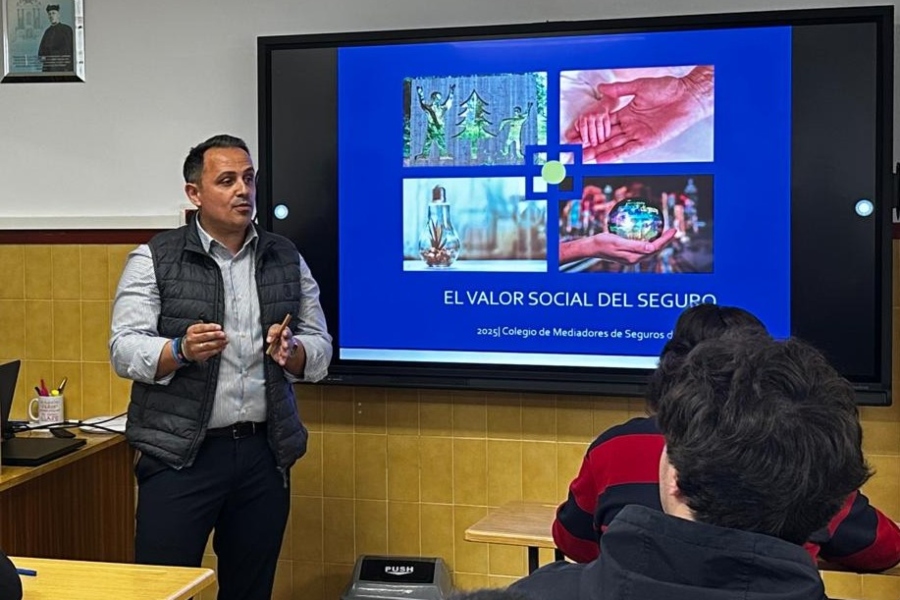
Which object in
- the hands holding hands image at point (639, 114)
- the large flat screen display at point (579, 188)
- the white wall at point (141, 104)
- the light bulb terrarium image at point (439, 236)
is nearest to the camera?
the large flat screen display at point (579, 188)

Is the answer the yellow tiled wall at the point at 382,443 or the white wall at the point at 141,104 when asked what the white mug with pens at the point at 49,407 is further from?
the white wall at the point at 141,104

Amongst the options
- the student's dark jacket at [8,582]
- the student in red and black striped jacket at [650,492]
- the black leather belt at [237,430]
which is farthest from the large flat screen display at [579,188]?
the student's dark jacket at [8,582]

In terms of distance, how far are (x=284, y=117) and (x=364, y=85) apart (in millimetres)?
305

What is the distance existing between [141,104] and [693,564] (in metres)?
3.52

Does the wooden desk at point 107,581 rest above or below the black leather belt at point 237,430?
below

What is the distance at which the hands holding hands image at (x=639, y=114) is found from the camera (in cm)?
367

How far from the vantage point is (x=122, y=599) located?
2375mm

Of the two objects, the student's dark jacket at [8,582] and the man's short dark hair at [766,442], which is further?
the student's dark jacket at [8,582]

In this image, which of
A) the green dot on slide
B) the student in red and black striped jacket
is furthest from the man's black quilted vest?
the student in red and black striped jacket

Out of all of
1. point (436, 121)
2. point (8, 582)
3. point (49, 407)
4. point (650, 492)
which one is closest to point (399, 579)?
point (49, 407)

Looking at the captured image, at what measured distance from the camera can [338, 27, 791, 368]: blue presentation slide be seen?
3.64 metres

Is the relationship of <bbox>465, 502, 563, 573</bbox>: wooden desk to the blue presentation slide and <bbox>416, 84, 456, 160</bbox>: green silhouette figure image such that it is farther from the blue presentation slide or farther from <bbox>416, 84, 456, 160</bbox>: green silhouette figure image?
<bbox>416, 84, 456, 160</bbox>: green silhouette figure image

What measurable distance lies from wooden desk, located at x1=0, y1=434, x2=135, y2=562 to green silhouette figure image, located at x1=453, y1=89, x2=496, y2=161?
164 centimetres

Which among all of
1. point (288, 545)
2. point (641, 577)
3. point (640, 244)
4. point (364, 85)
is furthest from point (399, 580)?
point (641, 577)
